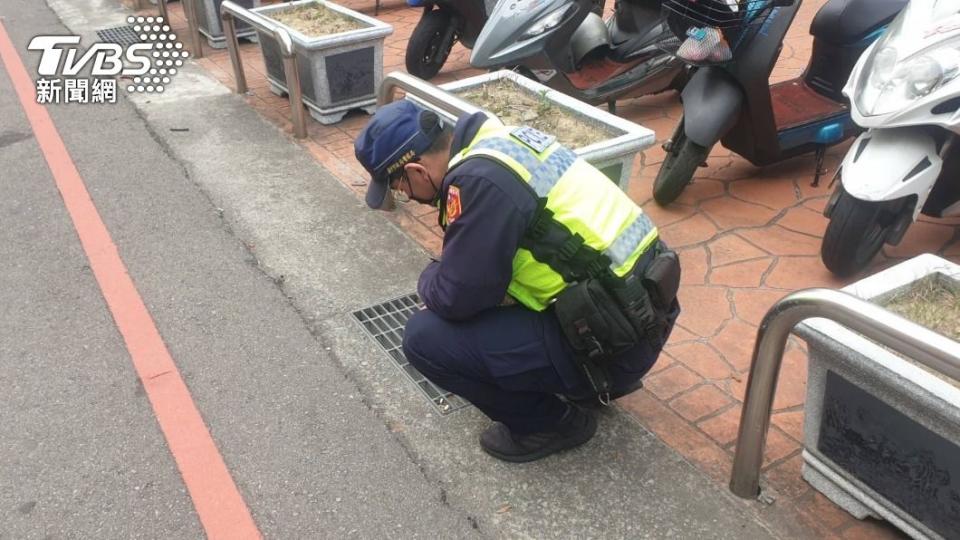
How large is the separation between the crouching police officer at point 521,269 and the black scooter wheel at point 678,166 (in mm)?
1718

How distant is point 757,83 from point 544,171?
2.17m

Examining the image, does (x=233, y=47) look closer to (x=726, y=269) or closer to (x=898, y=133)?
(x=726, y=269)

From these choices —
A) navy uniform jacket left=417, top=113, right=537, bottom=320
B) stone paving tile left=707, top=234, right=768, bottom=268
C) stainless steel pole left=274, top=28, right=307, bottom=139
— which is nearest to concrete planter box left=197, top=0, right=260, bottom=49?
stainless steel pole left=274, top=28, right=307, bottom=139

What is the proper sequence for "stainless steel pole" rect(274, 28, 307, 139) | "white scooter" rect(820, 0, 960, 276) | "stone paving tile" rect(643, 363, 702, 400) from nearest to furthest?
"stone paving tile" rect(643, 363, 702, 400)
"white scooter" rect(820, 0, 960, 276)
"stainless steel pole" rect(274, 28, 307, 139)

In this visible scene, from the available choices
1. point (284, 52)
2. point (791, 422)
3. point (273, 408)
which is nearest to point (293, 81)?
point (284, 52)

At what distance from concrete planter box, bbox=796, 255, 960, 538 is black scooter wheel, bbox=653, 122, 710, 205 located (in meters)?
1.70

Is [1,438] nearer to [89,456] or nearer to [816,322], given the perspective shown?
[89,456]

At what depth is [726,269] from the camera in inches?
149

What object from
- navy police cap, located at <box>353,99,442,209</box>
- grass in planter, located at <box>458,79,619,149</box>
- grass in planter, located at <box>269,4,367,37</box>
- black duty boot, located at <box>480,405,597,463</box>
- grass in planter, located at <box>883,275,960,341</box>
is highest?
navy police cap, located at <box>353,99,442,209</box>

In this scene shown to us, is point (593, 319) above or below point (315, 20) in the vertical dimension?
above

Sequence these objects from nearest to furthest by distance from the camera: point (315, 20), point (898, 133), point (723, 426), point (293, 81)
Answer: point (723, 426) < point (898, 133) < point (293, 81) < point (315, 20)

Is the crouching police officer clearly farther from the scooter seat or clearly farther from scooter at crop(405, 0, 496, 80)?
scooter at crop(405, 0, 496, 80)

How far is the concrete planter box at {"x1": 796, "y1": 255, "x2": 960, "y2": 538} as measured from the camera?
201 centimetres

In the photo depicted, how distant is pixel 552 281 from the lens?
7.67ft
